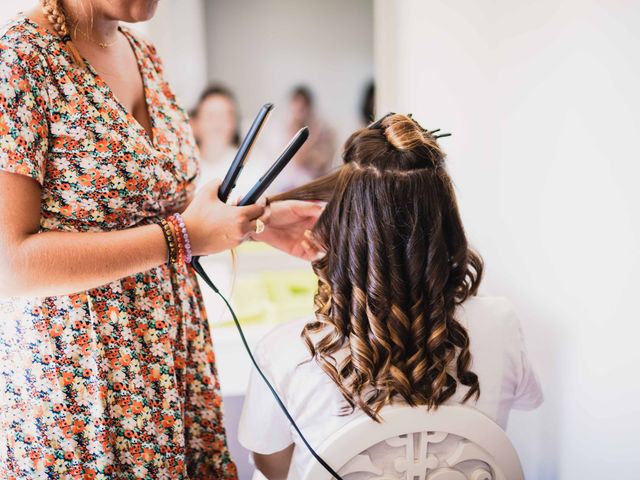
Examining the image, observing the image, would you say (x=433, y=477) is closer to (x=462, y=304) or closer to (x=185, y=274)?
(x=462, y=304)

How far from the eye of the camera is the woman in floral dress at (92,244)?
0.70m

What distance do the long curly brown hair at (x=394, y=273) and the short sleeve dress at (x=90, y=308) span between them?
0.85 feet

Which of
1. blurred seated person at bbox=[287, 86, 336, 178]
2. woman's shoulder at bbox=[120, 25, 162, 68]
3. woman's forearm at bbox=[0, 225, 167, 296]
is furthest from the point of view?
blurred seated person at bbox=[287, 86, 336, 178]

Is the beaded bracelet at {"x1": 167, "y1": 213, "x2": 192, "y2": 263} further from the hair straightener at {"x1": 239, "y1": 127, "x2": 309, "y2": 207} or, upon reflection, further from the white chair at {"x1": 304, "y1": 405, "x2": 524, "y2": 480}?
the white chair at {"x1": 304, "y1": 405, "x2": 524, "y2": 480}

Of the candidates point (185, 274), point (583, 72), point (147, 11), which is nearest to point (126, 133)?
Answer: point (147, 11)

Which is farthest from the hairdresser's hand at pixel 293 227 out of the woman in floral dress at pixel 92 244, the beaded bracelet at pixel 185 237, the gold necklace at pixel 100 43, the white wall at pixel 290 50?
the white wall at pixel 290 50

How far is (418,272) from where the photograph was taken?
815mm

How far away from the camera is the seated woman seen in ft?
2.60

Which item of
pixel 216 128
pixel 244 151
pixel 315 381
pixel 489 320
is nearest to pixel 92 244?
pixel 244 151

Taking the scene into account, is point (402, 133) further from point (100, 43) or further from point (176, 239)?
point (100, 43)

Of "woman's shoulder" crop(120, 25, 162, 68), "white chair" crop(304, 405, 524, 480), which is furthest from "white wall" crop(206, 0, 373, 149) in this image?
"white chair" crop(304, 405, 524, 480)

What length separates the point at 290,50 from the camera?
1.60 metres

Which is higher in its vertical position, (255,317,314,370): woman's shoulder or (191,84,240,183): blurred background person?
(191,84,240,183): blurred background person

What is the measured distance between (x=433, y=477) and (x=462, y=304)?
0.84 ft
